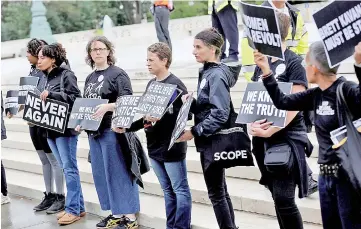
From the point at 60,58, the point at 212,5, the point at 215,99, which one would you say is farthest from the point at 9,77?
the point at 215,99

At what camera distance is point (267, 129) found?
4125 mm

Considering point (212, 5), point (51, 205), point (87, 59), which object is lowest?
point (51, 205)

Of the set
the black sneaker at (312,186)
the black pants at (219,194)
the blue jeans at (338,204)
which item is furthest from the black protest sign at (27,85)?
the blue jeans at (338,204)

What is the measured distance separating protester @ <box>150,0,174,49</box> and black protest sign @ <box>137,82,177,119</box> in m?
6.44

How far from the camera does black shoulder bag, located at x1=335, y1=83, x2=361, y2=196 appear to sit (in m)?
3.31

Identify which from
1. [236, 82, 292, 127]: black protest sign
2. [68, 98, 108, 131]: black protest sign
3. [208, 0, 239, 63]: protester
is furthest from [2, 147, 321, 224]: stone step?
[208, 0, 239, 63]: protester

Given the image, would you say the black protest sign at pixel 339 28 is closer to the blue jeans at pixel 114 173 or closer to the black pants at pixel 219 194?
the black pants at pixel 219 194

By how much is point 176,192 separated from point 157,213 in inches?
42.7

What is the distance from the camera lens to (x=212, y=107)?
464 centimetres

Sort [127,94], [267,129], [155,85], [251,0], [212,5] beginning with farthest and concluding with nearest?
[251,0]
[212,5]
[127,94]
[155,85]
[267,129]

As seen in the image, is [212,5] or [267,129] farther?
[212,5]

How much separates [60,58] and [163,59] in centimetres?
169

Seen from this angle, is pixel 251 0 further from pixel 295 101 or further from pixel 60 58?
pixel 295 101

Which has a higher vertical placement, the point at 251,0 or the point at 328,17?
the point at 251,0
